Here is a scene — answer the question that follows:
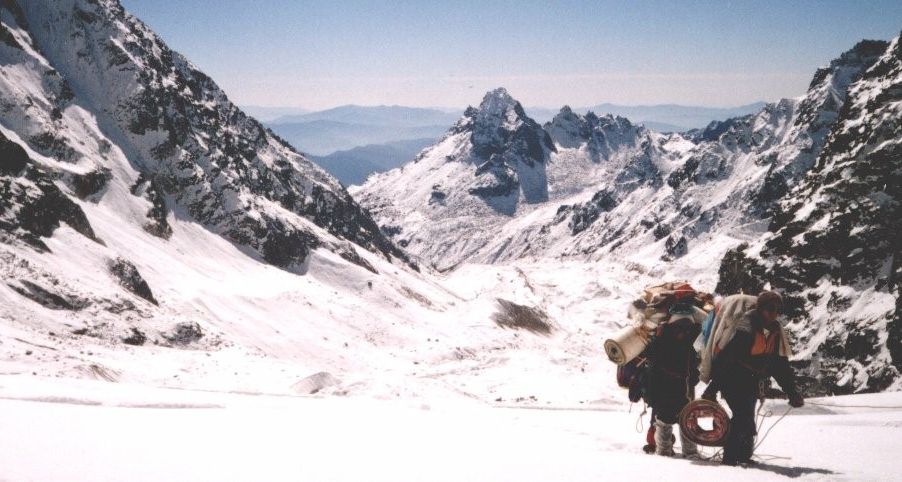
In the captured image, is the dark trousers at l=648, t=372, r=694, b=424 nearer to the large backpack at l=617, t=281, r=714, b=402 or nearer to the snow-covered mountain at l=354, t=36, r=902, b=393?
the large backpack at l=617, t=281, r=714, b=402

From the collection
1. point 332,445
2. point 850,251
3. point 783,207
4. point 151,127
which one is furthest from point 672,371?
point 151,127

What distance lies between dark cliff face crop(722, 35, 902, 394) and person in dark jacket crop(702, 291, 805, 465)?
2027 cm

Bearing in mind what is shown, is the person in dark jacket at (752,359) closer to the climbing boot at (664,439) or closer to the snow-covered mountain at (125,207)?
the climbing boot at (664,439)

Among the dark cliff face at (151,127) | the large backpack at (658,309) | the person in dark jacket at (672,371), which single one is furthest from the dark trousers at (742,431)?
the dark cliff face at (151,127)

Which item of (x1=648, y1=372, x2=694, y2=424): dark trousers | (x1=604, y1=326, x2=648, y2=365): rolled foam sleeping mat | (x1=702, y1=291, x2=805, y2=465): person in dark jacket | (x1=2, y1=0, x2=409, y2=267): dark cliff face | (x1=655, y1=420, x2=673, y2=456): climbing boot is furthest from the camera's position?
(x1=2, y1=0, x2=409, y2=267): dark cliff face

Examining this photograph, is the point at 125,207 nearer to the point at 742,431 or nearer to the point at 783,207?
the point at 783,207

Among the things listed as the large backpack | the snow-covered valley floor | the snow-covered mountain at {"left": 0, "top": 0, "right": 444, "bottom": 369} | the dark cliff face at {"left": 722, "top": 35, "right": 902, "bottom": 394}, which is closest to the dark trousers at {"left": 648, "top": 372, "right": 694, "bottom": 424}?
the large backpack

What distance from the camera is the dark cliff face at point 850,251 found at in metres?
23.6

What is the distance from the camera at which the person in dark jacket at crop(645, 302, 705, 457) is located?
7.00m

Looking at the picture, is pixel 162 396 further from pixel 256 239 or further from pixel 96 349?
pixel 256 239

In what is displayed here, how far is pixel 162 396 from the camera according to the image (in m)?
9.40

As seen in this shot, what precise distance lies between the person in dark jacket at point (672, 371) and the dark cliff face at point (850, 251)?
2048cm

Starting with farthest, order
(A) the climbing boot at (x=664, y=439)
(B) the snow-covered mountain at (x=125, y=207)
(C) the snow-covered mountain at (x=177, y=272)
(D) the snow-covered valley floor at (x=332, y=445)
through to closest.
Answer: (B) the snow-covered mountain at (x=125, y=207) → (C) the snow-covered mountain at (x=177, y=272) → (A) the climbing boot at (x=664, y=439) → (D) the snow-covered valley floor at (x=332, y=445)

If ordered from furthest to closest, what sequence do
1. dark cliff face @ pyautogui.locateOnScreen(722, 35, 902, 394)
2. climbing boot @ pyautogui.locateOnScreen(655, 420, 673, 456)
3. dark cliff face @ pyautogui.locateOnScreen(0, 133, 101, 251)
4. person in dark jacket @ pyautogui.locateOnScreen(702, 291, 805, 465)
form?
dark cliff face @ pyautogui.locateOnScreen(0, 133, 101, 251)
dark cliff face @ pyautogui.locateOnScreen(722, 35, 902, 394)
climbing boot @ pyautogui.locateOnScreen(655, 420, 673, 456)
person in dark jacket @ pyautogui.locateOnScreen(702, 291, 805, 465)
